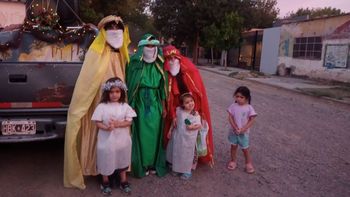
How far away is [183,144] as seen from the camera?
14.4ft

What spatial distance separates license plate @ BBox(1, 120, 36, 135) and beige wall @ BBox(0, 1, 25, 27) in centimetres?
1763

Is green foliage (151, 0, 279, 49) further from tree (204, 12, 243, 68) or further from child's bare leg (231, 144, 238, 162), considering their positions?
child's bare leg (231, 144, 238, 162)

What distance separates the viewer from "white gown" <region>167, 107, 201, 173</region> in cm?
440

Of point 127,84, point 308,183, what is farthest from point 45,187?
point 308,183

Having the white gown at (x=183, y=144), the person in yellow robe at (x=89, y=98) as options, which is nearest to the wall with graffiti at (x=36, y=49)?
the person in yellow robe at (x=89, y=98)

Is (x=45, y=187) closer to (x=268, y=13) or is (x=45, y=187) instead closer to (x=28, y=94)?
(x=28, y=94)

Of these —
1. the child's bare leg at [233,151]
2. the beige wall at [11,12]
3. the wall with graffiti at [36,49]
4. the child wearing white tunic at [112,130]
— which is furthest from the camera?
the beige wall at [11,12]

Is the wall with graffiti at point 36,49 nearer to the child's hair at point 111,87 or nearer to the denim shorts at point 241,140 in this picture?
the child's hair at point 111,87

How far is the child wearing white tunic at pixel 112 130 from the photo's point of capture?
3.86 m

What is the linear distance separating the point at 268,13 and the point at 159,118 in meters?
46.4

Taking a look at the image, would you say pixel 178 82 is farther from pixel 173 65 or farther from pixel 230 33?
pixel 230 33

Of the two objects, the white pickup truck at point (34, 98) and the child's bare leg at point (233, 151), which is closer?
the white pickup truck at point (34, 98)

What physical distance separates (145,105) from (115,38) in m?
0.87

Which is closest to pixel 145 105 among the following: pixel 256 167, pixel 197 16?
pixel 256 167
